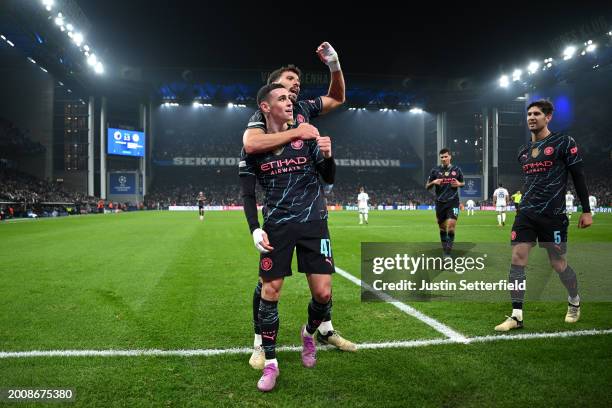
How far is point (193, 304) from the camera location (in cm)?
625

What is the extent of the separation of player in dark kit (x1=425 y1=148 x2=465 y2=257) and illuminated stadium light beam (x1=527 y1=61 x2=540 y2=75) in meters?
48.4

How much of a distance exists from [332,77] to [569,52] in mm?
50803

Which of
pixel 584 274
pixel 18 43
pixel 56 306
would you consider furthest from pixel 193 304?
pixel 18 43

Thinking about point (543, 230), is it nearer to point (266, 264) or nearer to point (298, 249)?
point (298, 249)

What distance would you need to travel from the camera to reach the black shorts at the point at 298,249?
3639mm

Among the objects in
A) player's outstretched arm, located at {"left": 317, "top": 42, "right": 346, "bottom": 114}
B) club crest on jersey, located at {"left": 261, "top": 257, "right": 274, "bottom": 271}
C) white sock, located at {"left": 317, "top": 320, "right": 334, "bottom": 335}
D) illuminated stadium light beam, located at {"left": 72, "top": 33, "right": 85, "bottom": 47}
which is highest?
illuminated stadium light beam, located at {"left": 72, "top": 33, "right": 85, "bottom": 47}

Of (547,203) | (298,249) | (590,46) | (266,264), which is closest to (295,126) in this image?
(298,249)

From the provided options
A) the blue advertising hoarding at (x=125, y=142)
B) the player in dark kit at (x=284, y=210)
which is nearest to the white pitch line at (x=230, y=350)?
the player in dark kit at (x=284, y=210)

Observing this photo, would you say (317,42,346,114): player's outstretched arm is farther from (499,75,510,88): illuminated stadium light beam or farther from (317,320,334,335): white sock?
(499,75,510,88): illuminated stadium light beam

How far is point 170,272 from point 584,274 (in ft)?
25.9

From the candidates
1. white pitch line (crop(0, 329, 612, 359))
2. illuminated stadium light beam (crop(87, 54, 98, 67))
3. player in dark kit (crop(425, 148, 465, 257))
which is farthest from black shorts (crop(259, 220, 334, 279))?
illuminated stadium light beam (crop(87, 54, 98, 67))

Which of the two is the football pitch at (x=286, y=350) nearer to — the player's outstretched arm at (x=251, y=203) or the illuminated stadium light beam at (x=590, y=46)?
the player's outstretched arm at (x=251, y=203)

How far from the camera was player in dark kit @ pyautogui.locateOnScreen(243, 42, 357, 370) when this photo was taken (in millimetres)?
3520

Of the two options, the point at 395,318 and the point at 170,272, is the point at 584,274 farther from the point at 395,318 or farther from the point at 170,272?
the point at 170,272
